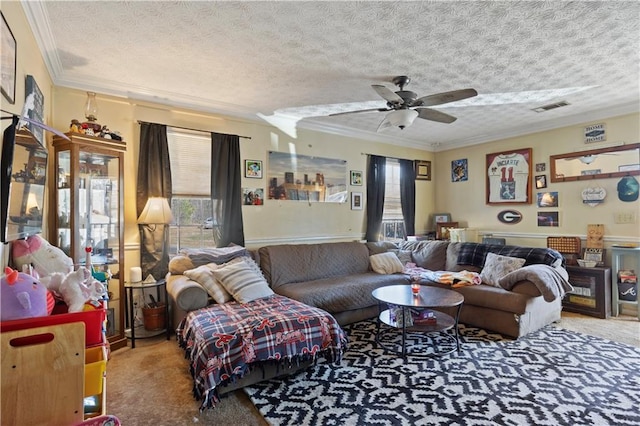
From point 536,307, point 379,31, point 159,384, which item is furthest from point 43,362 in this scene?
point 536,307

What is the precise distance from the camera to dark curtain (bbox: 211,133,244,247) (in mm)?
3877

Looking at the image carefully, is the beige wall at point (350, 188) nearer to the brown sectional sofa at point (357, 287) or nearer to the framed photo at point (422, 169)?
the framed photo at point (422, 169)

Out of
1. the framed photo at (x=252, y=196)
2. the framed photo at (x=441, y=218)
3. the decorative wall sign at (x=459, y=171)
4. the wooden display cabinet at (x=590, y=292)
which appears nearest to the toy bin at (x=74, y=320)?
the framed photo at (x=252, y=196)

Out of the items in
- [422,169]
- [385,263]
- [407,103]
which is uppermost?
[407,103]

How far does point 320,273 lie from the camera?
410cm

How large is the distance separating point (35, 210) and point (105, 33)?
1.34 metres

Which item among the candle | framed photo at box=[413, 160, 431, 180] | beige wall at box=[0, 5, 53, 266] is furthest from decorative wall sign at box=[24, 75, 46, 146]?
framed photo at box=[413, 160, 431, 180]

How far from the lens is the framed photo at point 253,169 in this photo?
416 centimetres

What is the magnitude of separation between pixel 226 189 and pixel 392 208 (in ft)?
9.59

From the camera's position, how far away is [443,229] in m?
5.68

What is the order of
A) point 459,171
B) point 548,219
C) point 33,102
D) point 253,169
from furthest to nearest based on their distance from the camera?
point 459,171, point 548,219, point 253,169, point 33,102

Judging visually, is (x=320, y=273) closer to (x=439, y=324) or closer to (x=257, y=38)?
(x=439, y=324)

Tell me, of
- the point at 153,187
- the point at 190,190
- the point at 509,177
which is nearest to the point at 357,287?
the point at 190,190

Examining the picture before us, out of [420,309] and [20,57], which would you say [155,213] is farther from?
[420,309]
